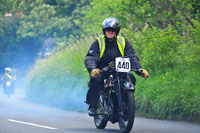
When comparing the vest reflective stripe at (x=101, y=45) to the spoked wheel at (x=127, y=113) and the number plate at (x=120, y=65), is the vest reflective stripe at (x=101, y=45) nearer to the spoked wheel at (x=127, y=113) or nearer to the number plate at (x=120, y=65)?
the number plate at (x=120, y=65)

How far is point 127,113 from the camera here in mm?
8297

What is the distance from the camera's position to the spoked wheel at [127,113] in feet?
26.2

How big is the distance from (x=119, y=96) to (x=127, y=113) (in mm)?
310

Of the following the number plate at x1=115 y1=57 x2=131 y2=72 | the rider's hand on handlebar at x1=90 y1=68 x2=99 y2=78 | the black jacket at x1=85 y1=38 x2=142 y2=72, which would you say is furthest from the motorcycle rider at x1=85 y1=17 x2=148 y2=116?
the number plate at x1=115 y1=57 x2=131 y2=72

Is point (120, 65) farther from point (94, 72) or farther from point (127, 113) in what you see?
point (127, 113)

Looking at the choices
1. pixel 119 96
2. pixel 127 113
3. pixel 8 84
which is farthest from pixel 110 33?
pixel 8 84

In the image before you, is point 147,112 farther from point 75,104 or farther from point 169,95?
point 75,104

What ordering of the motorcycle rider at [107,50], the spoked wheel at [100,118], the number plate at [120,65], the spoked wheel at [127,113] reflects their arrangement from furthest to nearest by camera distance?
1. the spoked wheel at [100,118]
2. the motorcycle rider at [107,50]
3. the number plate at [120,65]
4. the spoked wheel at [127,113]

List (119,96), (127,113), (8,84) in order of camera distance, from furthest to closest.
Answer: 1. (8,84)
2. (119,96)
3. (127,113)

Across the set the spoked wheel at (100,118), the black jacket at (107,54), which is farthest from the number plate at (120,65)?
the spoked wheel at (100,118)

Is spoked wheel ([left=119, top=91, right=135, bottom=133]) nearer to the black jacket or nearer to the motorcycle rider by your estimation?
the motorcycle rider

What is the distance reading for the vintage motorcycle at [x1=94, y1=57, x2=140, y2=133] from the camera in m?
8.12

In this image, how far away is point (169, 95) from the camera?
11734 mm

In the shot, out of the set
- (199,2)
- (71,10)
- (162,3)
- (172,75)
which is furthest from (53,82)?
(71,10)
